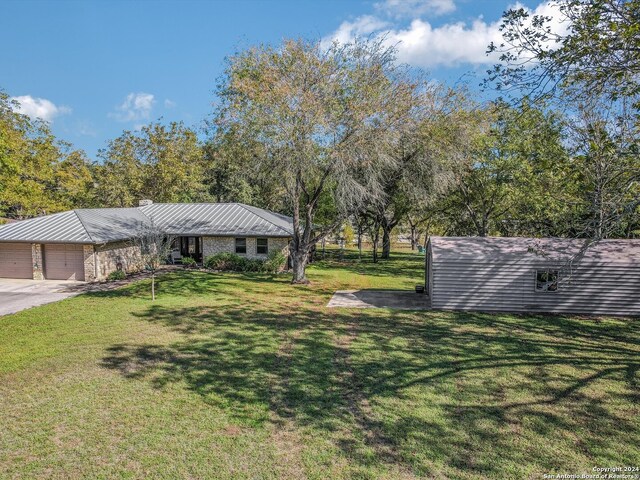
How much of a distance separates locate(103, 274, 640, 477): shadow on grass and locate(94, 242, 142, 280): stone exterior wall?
9.37m

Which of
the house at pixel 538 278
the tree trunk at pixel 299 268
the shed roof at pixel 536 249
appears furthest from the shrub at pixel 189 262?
the house at pixel 538 278

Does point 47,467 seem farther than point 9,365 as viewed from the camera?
No

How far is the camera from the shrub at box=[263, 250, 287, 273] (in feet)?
82.1

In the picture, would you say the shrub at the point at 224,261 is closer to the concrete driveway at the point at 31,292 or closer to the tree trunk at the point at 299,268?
the tree trunk at the point at 299,268

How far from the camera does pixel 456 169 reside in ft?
78.9

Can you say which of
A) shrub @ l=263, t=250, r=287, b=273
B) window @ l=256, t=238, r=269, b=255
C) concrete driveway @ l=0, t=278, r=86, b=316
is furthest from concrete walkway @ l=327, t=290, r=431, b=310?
concrete driveway @ l=0, t=278, r=86, b=316

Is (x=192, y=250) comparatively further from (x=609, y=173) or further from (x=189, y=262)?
(x=609, y=173)

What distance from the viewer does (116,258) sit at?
74.7 ft

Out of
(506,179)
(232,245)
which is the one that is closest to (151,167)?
(232,245)

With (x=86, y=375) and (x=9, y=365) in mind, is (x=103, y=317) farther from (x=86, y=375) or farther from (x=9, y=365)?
(x=86, y=375)

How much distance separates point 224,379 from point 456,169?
19869 millimetres

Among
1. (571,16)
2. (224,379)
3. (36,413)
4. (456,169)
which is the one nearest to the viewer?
(36,413)

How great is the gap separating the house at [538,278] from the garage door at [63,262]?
17847 millimetres

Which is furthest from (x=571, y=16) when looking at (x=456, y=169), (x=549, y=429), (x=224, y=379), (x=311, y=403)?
(x=456, y=169)
